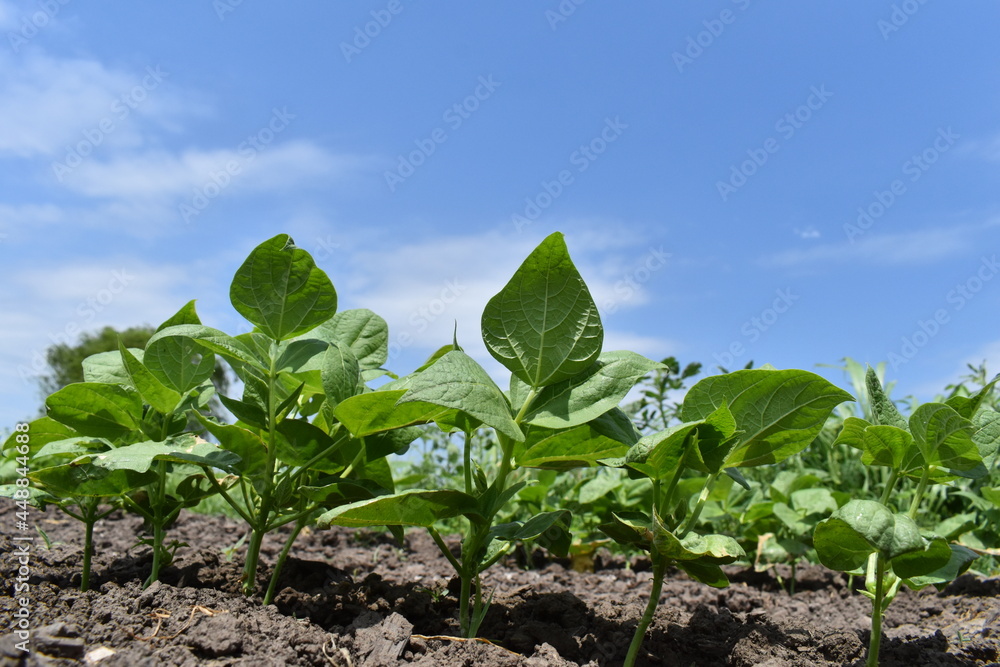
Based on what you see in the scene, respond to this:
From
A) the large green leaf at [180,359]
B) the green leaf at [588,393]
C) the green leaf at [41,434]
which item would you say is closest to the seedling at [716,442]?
the green leaf at [588,393]

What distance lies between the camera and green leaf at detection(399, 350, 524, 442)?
120 cm

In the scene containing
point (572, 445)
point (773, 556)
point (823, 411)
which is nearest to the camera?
point (823, 411)

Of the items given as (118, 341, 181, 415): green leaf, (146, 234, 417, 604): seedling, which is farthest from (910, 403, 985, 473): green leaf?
(118, 341, 181, 415): green leaf

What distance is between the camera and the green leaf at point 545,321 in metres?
1.36

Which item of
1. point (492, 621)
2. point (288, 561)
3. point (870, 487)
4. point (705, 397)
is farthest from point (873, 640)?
point (870, 487)

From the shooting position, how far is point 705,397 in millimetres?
1428

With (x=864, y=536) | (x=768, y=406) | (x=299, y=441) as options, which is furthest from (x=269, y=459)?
(x=864, y=536)

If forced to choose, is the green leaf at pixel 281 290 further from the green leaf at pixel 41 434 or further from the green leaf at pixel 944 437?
the green leaf at pixel 944 437

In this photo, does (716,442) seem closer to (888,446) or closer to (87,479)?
(888,446)

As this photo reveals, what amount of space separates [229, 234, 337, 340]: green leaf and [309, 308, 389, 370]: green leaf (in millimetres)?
299

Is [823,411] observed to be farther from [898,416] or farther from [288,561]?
[288,561]

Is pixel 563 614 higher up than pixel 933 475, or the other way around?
pixel 933 475

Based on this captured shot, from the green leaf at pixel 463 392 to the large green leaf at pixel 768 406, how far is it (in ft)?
1.32

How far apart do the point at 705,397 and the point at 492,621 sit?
836mm
